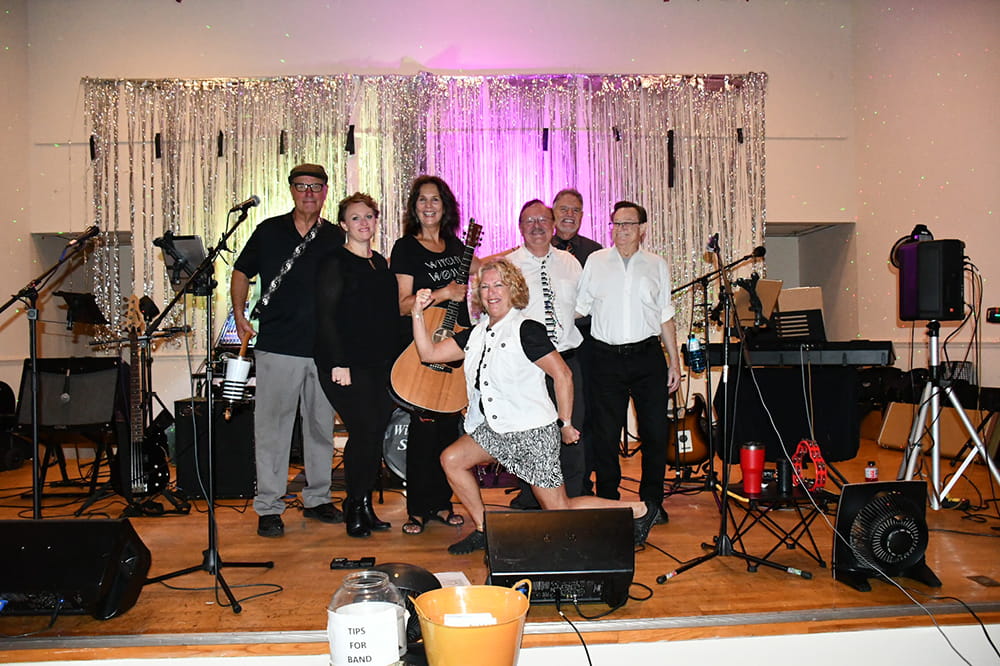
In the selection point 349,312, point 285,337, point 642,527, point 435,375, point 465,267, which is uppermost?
point 465,267

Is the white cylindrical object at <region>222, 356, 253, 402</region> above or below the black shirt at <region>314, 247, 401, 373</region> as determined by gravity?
below

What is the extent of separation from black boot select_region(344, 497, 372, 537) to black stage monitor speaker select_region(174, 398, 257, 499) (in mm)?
1326

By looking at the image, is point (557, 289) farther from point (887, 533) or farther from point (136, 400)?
point (136, 400)

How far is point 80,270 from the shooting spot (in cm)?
829

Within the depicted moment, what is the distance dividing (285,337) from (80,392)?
183 centimetres

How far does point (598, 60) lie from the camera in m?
7.82

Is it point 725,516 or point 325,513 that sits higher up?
point 725,516

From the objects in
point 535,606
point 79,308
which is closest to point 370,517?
point 535,606

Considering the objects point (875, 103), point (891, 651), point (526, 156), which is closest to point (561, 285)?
point (891, 651)


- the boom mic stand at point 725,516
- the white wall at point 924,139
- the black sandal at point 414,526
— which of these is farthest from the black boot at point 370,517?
the white wall at point 924,139

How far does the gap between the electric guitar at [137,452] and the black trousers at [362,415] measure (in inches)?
56.8

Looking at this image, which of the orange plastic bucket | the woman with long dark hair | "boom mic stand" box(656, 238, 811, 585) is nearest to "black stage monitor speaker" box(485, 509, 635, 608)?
"boom mic stand" box(656, 238, 811, 585)

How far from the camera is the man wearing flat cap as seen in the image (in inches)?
166

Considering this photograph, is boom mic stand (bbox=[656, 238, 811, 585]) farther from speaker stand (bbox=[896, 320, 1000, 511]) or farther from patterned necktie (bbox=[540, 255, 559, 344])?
speaker stand (bbox=[896, 320, 1000, 511])
